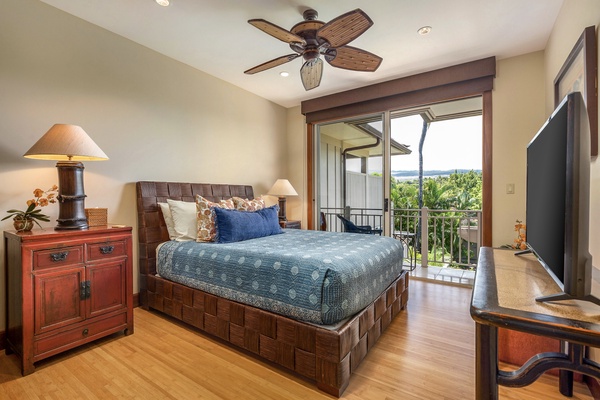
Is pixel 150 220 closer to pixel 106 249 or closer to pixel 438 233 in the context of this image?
pixel 106 249

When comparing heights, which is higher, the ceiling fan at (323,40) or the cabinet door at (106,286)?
the ceiling fan at (323,40)

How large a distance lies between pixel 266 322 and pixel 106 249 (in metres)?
1.36

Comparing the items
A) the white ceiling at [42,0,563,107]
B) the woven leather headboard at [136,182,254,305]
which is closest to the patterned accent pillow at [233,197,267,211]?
the woven leather headboard at [136,182,254,305]

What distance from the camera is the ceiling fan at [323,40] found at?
193 centimetres

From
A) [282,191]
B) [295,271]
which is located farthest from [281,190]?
[295,271]

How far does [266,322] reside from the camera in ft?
5.96

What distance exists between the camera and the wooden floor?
5.18 feet

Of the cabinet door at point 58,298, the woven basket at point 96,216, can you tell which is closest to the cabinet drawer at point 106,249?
the cabinet door at point 58,298

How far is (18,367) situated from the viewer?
1.83 m

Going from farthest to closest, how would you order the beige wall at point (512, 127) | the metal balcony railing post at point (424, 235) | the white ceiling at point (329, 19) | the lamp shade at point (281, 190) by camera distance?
the metal balcony railing post at point (424, 235) → the lamp shade at point (281, 190) → the beige wall at point (512, 127) → the white ceiling at point (329, 19)

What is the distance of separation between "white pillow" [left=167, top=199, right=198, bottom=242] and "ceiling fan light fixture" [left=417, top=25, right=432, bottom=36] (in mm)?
2783

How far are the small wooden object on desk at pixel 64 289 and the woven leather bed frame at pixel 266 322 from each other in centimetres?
46

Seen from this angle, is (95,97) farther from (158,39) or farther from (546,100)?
(546,100)

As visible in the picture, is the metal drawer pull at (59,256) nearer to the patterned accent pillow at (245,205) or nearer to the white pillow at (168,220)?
the white pillow at (168,220)
